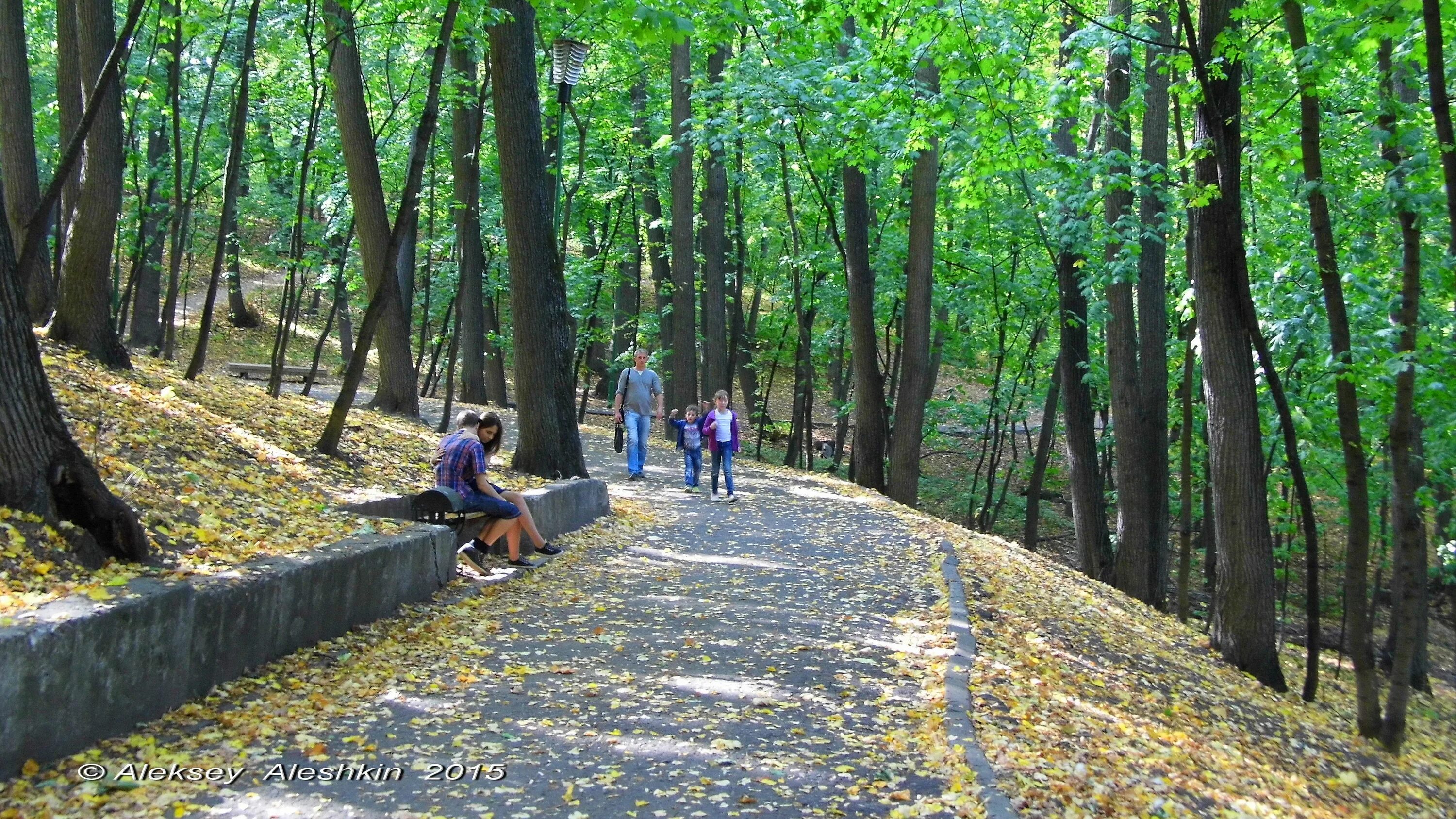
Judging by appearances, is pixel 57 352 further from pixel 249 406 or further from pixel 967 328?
pixel 967 328

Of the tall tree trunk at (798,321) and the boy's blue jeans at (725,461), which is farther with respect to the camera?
the tall tree trunk at (798,321)

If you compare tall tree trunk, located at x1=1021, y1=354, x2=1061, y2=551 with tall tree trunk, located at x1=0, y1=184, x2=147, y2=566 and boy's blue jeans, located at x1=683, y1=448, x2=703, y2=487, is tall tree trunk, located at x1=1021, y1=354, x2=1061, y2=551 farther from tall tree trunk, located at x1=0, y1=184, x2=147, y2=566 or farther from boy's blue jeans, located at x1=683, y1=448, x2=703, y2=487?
tall tree trunk, located at x1=0, y1=184, x2=147, y2=566

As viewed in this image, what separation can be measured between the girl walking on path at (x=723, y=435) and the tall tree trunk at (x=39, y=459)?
10.2 meters

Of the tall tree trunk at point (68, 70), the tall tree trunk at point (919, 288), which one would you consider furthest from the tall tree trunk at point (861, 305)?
the tall tree trunk at point (68, 70)

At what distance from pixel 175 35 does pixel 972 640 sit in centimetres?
1228

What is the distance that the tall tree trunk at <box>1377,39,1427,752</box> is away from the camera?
28.6 ft

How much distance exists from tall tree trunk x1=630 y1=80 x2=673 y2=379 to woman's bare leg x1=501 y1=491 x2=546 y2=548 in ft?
43.0

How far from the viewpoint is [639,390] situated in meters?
15.7

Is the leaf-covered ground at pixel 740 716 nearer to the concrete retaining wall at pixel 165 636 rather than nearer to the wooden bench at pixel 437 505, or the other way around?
the concrete retaining wall at pixel 165 636

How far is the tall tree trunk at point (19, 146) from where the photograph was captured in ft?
36.9

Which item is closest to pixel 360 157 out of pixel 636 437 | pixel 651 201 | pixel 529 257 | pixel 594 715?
pixel 529 257

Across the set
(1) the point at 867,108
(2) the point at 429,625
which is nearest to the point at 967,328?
(1) the point at 867,108

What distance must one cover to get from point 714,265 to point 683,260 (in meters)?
0.61

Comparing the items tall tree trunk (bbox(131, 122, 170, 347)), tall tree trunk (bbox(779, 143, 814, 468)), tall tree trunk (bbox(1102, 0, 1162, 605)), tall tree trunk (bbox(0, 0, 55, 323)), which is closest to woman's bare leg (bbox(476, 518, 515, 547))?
tall tree trunk (bbox(0, 0, 55, 323))
